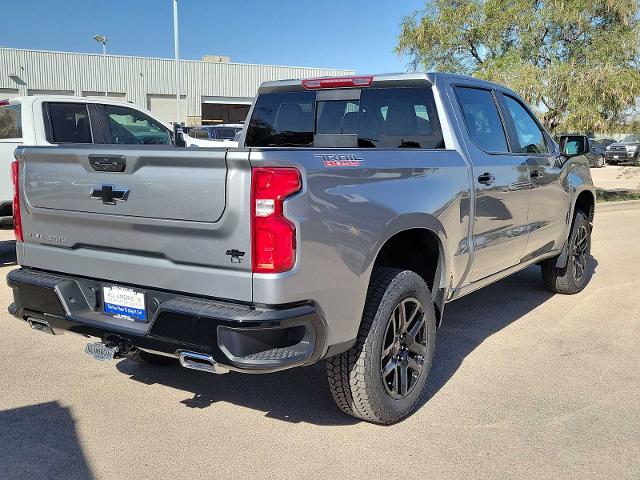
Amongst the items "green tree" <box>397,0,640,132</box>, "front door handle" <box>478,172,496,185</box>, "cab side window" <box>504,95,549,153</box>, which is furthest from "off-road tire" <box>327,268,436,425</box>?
"green tree" <box>397,0,640,132</box>

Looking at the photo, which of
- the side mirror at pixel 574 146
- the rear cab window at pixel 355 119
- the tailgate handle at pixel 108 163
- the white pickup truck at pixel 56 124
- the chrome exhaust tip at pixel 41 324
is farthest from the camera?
the white pickup truck at pixel 56 124

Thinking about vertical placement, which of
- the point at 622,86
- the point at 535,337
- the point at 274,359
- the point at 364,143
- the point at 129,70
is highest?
the point at 129,70

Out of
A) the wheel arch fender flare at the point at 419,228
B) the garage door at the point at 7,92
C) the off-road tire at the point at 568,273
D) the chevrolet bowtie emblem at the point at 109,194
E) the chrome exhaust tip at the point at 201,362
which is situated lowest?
the off-road tire at the point at 568,273

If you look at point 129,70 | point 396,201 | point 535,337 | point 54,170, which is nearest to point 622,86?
point 535,337

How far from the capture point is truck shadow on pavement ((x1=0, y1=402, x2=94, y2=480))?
3.09 metres

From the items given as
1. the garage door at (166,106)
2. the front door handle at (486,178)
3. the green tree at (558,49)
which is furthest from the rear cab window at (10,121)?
the garage door at (166,106)

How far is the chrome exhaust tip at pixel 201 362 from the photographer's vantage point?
290 cm

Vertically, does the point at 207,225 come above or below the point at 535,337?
above

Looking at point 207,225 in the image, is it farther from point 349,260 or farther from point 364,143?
point 364,143

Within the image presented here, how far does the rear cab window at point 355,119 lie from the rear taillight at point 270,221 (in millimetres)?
1901

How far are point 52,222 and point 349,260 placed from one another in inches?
66.5

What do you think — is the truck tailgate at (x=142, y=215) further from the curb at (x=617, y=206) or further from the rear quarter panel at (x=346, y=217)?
the curb at (x=617, y=206)

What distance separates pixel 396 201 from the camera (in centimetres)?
345

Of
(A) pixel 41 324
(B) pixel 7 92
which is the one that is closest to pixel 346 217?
(A) pixel 41 324
